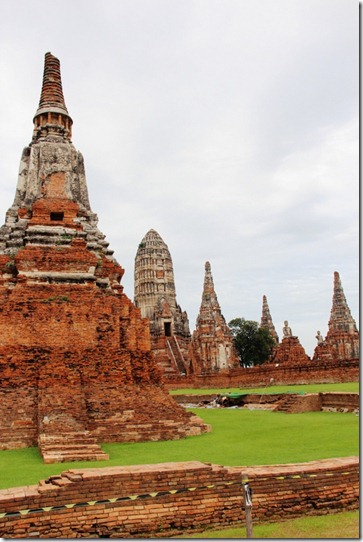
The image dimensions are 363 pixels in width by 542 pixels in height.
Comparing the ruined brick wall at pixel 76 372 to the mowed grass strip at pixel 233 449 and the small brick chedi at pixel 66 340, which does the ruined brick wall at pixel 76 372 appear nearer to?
the small brick chedi at pixel 66 340

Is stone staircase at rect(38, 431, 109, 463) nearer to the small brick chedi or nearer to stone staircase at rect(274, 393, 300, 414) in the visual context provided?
the small brick chedi

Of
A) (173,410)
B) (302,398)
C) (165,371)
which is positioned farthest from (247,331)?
(173,410)

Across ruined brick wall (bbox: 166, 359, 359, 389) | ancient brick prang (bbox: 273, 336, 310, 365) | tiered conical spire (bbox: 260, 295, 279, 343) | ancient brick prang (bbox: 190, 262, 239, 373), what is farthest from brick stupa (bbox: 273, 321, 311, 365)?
tiered conical spire (bbox: 260, 295, 279, 343)

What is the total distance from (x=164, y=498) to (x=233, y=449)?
426 cm

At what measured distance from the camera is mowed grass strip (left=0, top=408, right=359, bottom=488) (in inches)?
392

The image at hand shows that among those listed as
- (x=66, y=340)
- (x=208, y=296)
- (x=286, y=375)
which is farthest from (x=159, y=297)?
(x=66, y=340)

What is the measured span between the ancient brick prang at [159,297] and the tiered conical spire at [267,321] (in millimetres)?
10061

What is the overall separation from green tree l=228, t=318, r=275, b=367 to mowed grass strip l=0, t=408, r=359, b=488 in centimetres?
4775

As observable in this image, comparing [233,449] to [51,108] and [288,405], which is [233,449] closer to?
[288,405]

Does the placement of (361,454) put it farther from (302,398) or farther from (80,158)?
(80,158)

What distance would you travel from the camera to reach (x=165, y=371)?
163ft

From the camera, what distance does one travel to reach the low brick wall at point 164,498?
7082 mm

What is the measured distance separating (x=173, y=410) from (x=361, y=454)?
7139mm

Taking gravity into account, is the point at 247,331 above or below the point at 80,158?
below
